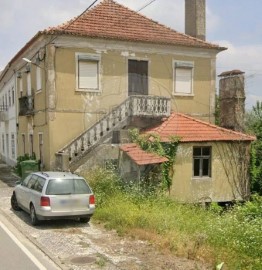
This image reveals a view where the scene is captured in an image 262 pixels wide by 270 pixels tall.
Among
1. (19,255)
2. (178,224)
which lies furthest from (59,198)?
(178,224)

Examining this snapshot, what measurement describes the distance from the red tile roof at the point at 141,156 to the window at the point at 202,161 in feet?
7.62

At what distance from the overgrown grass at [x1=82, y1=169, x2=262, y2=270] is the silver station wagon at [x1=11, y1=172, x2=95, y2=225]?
96 cm

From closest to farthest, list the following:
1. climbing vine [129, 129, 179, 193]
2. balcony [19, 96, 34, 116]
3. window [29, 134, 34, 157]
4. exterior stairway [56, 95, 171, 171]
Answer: climbing vine [129, 129, 179, 193] → exterior stairway [56, 95, 171, 171] → balcony [19, 96, 34, 116] → window [29, 134, 34, 157]

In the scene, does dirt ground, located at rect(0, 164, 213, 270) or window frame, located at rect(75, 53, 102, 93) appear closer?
dirt ground, located at rect(0, 164, 213, 270)

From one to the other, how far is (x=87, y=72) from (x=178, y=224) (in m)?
12.0

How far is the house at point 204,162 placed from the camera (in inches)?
731

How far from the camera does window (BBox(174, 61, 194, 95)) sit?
2377 cm

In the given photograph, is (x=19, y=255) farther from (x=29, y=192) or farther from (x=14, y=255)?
(x=29, y=192)

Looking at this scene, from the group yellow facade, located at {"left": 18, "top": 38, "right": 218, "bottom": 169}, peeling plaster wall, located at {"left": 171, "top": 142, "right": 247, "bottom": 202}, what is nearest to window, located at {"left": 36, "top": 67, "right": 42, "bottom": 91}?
yellow facade, located at {"left": 18, "top": 38, "right": 218, "bottom": 169}

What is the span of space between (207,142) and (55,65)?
8.49 m

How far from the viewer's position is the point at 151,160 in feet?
55.2

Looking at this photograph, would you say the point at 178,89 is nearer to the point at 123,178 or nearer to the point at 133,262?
the point at 123,178

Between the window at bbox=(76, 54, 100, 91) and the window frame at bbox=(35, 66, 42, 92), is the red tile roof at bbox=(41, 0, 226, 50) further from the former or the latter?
the window frame at bbox=(35, 66, 42, 92)

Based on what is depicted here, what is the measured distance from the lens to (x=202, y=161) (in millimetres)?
19266
